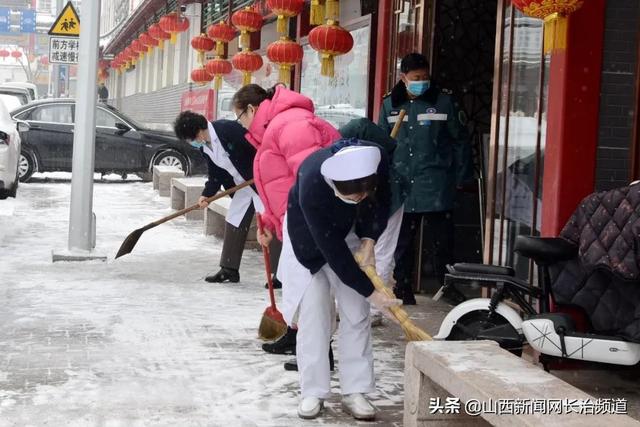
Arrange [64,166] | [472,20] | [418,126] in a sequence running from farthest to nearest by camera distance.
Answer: [64,166], [472,20], [418,126]

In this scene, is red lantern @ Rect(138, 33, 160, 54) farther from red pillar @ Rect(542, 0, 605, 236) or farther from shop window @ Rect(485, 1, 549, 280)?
red pillar @ Rect(542, 0, 605, 236)

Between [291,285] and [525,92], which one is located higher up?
[525,92]

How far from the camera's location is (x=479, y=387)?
→ 13.5ft

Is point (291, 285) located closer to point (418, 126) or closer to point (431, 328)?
point (431, 328)

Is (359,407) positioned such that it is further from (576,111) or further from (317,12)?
(317,12)

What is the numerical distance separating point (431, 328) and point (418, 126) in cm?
152

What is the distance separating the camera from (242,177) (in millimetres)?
8789

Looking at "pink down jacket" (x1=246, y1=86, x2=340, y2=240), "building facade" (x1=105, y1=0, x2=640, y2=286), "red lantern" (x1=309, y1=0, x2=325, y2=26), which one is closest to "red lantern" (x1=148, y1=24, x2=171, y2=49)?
"red lantern" (x1=309, y1=0, x2=325, y2=26)

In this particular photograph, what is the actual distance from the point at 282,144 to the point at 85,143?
4.95 metres

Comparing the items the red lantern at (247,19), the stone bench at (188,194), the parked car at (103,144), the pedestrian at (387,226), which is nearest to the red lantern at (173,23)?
the parked car at (103,144)

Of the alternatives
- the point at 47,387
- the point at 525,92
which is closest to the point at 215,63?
the point at 525,92

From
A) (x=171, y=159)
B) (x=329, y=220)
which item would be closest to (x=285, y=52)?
(x=329, y=220)

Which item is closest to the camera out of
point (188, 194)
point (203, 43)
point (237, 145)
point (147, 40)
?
point (237, 145)

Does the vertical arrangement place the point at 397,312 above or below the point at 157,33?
below
